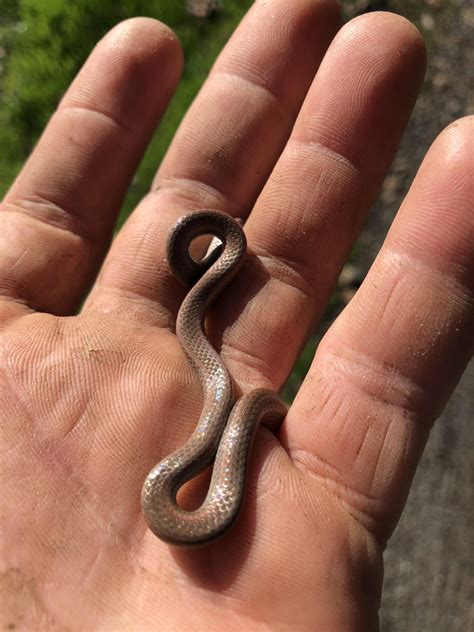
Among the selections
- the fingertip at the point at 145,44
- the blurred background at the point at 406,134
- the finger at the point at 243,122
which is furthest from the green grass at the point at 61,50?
the finger at the point at 243,122

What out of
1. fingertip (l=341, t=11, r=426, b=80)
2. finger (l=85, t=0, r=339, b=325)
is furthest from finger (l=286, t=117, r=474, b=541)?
finger (l=85, t=0, r=339, b=325)

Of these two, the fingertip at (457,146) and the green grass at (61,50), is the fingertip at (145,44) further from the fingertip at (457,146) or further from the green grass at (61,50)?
the fingertip at (457,146)

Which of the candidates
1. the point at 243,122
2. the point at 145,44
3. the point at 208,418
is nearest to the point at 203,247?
the point at 243,122

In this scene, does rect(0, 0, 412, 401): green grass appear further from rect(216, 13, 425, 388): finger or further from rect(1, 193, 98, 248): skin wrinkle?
rect(216, 13, 425, 388): finger

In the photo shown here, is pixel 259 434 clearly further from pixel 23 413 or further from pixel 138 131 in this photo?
pixel 138 131

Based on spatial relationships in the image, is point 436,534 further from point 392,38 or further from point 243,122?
point 392,38
